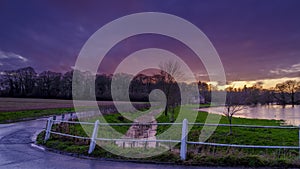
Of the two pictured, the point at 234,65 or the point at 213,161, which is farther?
the point at 234,65

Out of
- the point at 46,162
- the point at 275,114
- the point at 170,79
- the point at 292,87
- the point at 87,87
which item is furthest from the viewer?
the point at 292,87

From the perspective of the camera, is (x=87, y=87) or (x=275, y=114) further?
(x=87, y=87)

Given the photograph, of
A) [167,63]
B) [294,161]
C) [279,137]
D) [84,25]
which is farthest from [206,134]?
[167,63]

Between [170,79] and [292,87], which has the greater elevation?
[292,87]

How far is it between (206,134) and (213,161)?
38.2ft

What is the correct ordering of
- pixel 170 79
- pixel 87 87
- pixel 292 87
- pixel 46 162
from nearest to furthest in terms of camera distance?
pixel 46 162 < pixel 170 79 < pixel 87 87 < pixel 292 87

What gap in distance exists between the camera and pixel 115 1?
52.5 ft

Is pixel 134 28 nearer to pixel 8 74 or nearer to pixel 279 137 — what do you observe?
pixel 279 137

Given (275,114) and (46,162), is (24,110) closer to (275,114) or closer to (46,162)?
(46,162)

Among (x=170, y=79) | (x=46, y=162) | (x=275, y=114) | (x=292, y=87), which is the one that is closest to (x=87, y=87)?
(x=170, y=79)

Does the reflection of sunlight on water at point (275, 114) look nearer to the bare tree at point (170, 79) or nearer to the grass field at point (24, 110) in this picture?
the bare tree at point (170, 79)

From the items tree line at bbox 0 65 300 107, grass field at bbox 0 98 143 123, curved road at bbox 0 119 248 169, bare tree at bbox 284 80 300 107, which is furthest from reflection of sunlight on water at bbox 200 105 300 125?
bare tree at bbox 284 80 300 107

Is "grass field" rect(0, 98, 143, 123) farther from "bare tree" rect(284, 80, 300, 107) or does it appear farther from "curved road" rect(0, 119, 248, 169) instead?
"bare tree" rect(284, 80, 300, 107)

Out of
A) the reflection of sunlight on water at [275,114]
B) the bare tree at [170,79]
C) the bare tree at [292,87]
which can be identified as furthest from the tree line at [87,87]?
the bare tree at [170,79]
